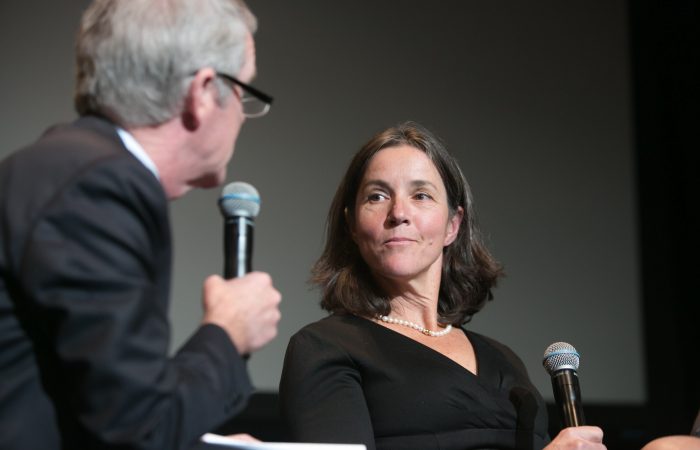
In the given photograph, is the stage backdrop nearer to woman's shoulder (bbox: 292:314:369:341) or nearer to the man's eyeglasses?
woman's shoulder (bbox: 292:314:369:341)

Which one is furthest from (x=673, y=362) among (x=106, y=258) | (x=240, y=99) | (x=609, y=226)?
(x=106, y=258)

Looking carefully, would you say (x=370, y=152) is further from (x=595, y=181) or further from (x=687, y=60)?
(x=687, y=60)

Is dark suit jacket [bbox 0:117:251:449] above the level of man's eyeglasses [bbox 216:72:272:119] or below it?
below

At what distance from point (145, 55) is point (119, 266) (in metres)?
0.40

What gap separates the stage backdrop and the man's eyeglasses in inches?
93.5

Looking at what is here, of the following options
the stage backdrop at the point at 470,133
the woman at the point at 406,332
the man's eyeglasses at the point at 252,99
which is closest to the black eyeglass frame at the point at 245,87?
the man's eyeglasses at the point at 252,99

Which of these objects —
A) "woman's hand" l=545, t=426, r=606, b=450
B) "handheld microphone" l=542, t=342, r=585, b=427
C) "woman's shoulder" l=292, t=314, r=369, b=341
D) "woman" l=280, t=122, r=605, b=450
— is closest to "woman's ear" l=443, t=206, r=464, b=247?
"woman" l=280, t=122, r=605, b=450

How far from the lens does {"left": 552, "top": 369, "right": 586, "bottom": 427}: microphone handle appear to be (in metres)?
2.24

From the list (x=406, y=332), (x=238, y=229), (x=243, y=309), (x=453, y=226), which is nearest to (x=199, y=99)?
(x=238, y=229)

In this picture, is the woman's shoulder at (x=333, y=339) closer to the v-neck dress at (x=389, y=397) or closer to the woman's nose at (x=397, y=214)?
the v-neck dress at (x=389, y=397)

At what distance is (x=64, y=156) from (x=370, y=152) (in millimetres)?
1407

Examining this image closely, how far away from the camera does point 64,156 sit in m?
1.36

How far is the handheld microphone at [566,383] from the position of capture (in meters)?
2.24

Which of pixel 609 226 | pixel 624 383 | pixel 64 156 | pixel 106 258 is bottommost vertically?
pixel 624 383
